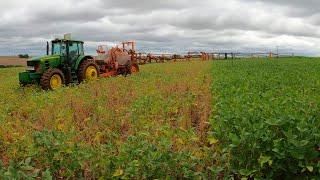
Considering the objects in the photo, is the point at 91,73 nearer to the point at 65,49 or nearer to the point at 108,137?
the point at 65,49

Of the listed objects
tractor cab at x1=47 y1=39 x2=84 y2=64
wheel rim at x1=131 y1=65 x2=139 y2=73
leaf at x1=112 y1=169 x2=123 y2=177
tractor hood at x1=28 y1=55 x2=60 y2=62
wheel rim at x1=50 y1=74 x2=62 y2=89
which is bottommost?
leaf at x1=112 y1=169 x2=123 y2=177

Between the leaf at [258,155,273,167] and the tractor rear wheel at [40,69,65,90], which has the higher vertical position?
the tractor rear wheel at [40,69,65,90]

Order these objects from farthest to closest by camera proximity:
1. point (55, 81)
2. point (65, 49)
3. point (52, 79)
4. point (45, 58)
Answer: point (65, 49) → point (45, 58) → point (55, 81) → point (52, 79)

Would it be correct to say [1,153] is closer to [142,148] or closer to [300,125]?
[142,148]

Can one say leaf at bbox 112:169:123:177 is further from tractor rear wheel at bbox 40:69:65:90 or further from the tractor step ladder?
the tractor step ladder

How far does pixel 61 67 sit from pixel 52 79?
147cm

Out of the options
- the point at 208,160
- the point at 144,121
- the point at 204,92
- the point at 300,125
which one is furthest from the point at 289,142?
the point at 204,92

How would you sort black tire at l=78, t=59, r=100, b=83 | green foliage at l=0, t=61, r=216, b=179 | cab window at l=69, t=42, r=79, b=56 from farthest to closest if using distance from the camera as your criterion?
cab window at l=69, t=42, r=79, b=56 → black tire at l=78, t=59, r=100, b=83 → green foliage at l=0, t=61, r=216, b=179

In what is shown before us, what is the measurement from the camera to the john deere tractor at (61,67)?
61.5 ft

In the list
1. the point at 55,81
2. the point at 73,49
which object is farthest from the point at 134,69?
the point at 55,81

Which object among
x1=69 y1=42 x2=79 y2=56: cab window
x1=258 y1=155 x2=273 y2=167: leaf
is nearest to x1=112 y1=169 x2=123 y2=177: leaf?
x1=258 y1=155 x2=273 y2=167: leaf

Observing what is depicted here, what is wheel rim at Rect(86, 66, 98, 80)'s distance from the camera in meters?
20.9

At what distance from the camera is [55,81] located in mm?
18766

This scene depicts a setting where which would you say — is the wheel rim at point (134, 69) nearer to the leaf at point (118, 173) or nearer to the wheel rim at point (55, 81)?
the wheel rim at point (55, 81)
